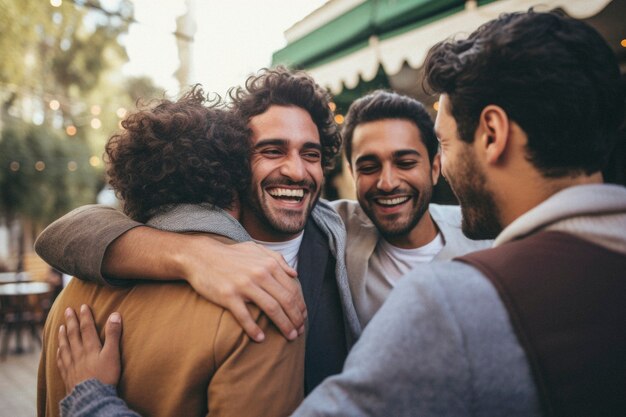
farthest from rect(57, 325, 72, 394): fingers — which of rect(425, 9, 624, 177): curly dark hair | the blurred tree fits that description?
the blurred tree

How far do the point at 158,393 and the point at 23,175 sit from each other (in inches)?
492

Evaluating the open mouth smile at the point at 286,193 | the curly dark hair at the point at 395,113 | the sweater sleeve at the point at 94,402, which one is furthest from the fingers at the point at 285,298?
the curly dark hair at the point at 395,113

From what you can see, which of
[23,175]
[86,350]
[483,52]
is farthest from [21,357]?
[483,52]

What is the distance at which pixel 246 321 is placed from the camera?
110cm

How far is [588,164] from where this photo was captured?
3.36 feet

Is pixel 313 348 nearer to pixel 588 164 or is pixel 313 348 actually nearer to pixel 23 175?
pixel 588 164

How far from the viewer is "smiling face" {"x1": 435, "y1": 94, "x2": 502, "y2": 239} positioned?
1.14 metres

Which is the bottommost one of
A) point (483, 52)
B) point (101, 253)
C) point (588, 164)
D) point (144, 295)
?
point (144, 295)

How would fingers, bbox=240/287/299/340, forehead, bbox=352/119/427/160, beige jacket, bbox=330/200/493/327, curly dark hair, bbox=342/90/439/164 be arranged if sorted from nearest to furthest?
fingers, bbox=240/287/299/340, beige jacket, bbox=330/200/493/327, forehead, bbox=352/119/427/160, curly dark hair, bbox=342/90/439/164

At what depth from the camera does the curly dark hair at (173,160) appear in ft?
4.82

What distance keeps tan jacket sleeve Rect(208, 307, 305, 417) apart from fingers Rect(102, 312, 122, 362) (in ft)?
1.03

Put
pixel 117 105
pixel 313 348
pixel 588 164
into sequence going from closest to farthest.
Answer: pixel 588 164 → pixel 313 348 → pixel 117 105

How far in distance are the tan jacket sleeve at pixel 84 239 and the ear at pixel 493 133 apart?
108 centimetres

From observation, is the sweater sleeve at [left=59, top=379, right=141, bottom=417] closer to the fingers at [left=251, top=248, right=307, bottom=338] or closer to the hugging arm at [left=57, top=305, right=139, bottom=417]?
the hugging arm at [left=57, top=305, right=139, bottom=417]
